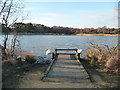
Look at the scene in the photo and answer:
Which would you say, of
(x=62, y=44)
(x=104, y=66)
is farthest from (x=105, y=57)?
(x=62, y=44)

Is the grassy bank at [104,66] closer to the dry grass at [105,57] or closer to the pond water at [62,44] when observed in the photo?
the dry grass at [105,57]

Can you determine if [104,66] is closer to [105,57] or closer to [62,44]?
[105,57]

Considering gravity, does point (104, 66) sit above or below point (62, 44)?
below

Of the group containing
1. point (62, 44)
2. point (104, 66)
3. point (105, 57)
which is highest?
point (62, 44)

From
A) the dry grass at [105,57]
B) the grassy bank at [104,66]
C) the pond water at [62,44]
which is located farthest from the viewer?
the pond water at [62,44]

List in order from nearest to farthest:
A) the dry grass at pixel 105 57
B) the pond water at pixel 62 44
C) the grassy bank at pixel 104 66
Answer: the grassy bank at pixel 104 66 < the dry grass at pixel 105 57 < the pond water at pixel 62 44

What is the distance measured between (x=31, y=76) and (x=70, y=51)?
815 cm

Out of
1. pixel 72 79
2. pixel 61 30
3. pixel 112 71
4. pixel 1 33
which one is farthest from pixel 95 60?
pixel 61 30

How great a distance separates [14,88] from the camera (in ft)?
19.9

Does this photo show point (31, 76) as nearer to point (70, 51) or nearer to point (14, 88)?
point (14, 88)

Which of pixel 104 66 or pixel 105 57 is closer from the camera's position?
pixel 104 66

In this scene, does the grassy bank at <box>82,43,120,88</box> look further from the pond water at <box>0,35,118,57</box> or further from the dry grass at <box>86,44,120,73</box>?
the pond water at <box>0,35,118,57</box>

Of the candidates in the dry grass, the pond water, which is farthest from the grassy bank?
the pond water

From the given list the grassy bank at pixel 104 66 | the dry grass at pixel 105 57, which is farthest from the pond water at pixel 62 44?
the grassy bank at pixel 104 66
